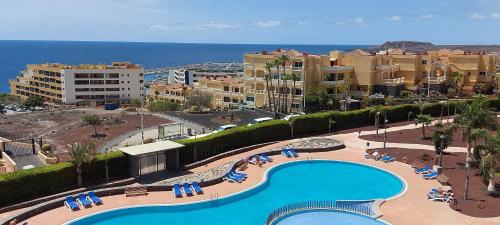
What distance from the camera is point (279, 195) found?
33.3 meters

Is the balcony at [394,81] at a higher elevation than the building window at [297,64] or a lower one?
lower

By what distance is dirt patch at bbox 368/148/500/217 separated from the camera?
28.8 m

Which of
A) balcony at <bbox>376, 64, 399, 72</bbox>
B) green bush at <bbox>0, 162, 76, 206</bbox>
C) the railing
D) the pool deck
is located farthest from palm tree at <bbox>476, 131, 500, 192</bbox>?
balcony at <bbox>376, 64, 399, 72</bbox>

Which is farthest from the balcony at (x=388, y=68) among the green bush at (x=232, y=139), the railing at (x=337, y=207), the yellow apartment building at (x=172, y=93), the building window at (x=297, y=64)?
the yellow apartment building at (x=172, y=93)

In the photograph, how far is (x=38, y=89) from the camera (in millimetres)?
131125

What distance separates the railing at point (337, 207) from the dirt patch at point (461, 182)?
531cm

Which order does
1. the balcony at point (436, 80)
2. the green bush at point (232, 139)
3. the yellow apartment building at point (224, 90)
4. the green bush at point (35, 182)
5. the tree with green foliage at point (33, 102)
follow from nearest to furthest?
the green bush at point (35, 182) → the green bush at point (232, 139) → the balcony at point (436, 80) → the yellow apartment building at point (224, 90) → the tree with green foliage at point (33, 102)

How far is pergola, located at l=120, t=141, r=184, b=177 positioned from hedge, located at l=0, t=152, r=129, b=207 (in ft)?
3.11

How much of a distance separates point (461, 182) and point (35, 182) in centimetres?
3238

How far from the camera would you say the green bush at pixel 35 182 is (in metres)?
29.0

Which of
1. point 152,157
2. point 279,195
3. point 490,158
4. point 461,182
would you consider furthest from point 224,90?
point 490,158

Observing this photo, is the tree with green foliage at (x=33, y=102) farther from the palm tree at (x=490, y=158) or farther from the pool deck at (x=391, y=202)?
the palm tree at (x=490, y=158)

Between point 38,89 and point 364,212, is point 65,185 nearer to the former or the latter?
point 364,212

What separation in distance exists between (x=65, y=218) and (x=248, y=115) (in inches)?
1532
